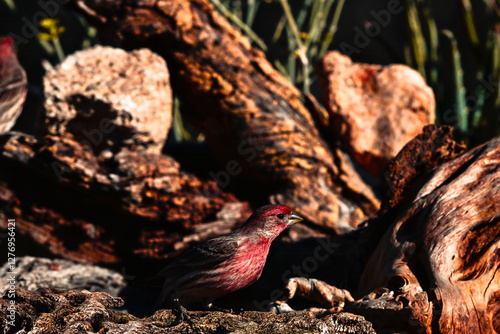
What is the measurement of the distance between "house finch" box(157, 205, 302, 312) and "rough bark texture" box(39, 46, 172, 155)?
1.50 meters

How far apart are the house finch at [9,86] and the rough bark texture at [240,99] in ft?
3.06

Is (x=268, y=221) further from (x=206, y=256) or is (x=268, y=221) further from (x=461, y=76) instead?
(x=461, y=76)

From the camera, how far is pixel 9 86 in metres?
4.89

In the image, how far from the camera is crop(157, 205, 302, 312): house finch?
3.24 meters

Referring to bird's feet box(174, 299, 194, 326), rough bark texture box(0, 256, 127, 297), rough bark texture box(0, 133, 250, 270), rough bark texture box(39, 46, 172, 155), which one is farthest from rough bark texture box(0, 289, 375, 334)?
rough bark texture box(39, 46, 172, 155)

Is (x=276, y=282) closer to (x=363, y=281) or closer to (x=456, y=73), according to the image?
(x=363, y=281)

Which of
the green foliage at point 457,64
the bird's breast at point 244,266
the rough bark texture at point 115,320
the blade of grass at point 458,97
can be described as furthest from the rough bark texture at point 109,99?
the blade of grass at point 458,97

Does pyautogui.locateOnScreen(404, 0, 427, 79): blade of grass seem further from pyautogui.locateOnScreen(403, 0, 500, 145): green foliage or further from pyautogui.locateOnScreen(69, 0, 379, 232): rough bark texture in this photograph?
pyautogui.locateOnScreen(69, 0, 379, 232): rough bark texture

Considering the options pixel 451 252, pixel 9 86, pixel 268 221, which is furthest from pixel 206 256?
pixel 9 86

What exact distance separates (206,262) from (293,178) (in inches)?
66.3

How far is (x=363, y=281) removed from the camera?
3.63 metres

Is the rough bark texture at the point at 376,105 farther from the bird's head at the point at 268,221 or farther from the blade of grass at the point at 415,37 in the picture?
the bird's head at the point at 268,221

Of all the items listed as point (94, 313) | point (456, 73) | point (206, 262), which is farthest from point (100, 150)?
point (456, 73)

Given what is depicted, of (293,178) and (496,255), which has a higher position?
(496,255)
